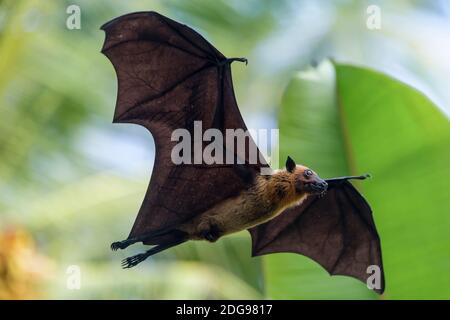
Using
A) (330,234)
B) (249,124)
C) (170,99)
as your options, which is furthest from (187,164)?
(249,124)

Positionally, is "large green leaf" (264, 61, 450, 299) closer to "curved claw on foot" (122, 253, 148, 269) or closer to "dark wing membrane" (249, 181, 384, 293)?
"dark wing membrane" (249, 181, 384, 293)

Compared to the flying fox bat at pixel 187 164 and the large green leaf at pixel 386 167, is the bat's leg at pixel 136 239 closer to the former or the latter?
the flying fox bat at pixel 187 164

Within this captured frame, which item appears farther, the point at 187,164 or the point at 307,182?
the point at 187,164

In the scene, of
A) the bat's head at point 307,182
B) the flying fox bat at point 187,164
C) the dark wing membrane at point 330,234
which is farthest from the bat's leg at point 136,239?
the dark wing membrane at point 330,234

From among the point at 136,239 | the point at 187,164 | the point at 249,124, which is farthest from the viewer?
the point at 249,124

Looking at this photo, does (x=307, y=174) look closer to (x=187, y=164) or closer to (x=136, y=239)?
(x=187, y=164)

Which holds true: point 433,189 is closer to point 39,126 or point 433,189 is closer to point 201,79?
point 201,79

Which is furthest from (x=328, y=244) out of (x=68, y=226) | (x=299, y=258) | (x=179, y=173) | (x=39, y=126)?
(x=39, y=126)

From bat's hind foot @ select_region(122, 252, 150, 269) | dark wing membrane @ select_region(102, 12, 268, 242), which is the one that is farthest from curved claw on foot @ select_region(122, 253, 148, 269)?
dark wing membrane @ select_region(102, 12, 268, 242)
